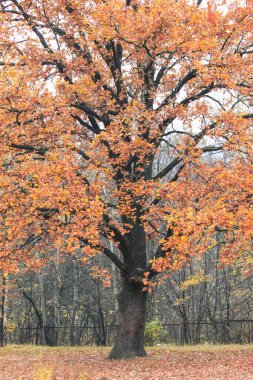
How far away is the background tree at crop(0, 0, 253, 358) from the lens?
10.9 metres

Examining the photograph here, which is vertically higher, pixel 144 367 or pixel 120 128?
pixel 120 128

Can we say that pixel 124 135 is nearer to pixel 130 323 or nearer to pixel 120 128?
pixel 120 128

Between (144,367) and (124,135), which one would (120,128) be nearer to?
(124,135)

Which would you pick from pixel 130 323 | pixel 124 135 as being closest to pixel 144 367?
pixel 130 323

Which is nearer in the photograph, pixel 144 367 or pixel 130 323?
pixel 144 367

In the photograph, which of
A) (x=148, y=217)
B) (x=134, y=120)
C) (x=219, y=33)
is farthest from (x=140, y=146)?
(x=219, y=33)

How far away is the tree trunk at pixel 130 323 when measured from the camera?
14584mm

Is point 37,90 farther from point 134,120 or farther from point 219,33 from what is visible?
point 219,33

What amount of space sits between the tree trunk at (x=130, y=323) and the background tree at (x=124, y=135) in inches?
1.4

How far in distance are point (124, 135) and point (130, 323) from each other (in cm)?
599

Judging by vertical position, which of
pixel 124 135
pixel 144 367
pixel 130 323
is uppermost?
pixel 124 135

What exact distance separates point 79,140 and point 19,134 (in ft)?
7.14

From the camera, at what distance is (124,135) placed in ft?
42.7

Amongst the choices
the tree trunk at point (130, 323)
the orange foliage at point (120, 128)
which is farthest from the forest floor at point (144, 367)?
the orange foliage at point (120, 128)
